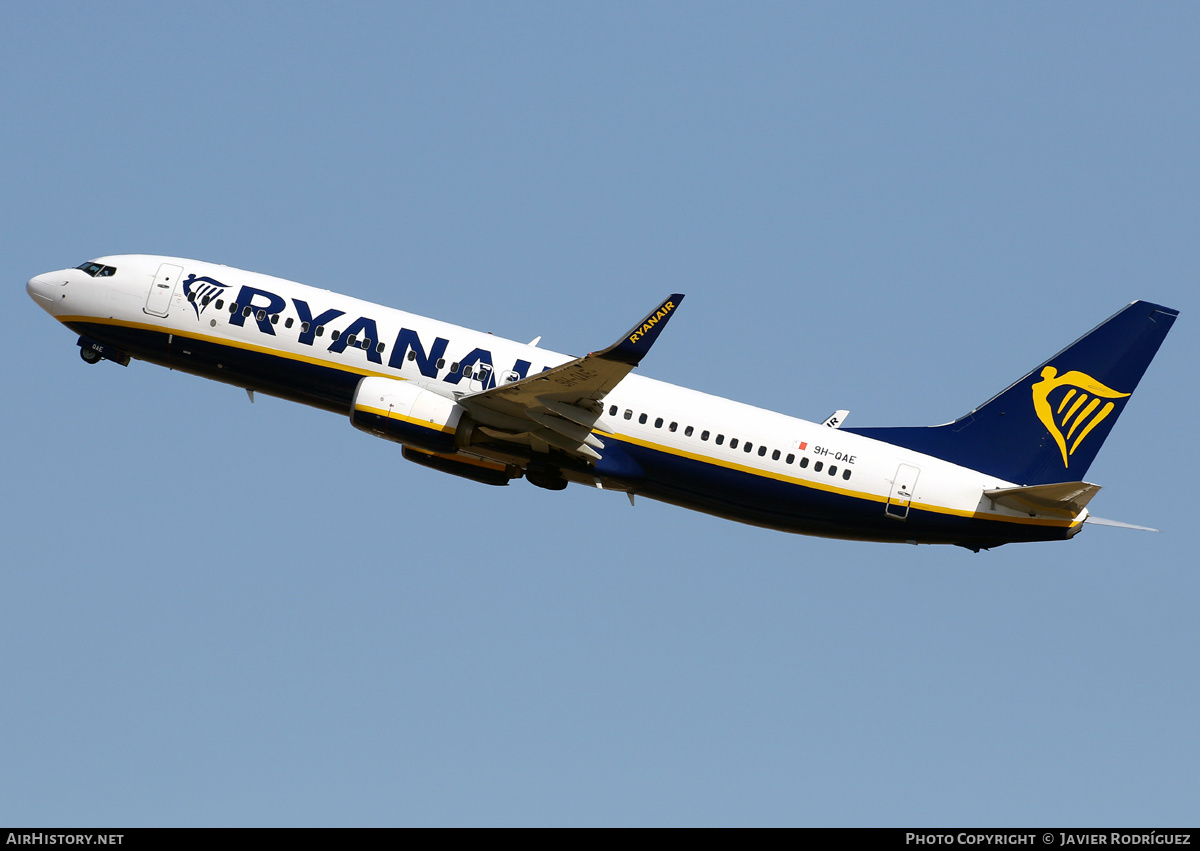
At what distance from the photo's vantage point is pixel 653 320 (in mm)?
35750

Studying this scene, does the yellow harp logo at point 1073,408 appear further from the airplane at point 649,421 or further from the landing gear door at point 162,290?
the landing gear door at point 162,290

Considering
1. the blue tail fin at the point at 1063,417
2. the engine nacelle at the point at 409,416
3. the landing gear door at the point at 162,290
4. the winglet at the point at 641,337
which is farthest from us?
the landing gear door at the point at 162,290

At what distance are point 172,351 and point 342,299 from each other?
5887mm

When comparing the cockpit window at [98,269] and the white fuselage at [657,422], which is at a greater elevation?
the cockpit window at [98,269]

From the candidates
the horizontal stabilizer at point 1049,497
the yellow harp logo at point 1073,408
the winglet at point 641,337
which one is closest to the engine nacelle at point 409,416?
the winglet at point 641,337

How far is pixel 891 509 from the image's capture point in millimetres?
41125

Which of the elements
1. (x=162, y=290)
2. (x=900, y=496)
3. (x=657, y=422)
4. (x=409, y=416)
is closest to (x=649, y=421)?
(x=657, y=422)

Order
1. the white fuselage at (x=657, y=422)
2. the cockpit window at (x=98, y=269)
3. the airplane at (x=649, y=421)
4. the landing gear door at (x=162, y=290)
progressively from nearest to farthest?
the airplane at (x=649, y=421) → the white fuselage at (x=657, y=422) → the landing gear door at (x=162, y=290) → the cockpit window at (x=98, y=269)

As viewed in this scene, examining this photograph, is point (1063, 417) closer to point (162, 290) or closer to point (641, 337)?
point (641, 337)

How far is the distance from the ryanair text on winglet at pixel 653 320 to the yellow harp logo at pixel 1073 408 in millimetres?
14352

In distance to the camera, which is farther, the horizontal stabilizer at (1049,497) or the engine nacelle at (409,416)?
the engine nacelle at (409,416)

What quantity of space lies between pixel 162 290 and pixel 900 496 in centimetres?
2466

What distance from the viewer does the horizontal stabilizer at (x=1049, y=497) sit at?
38.4 meters
